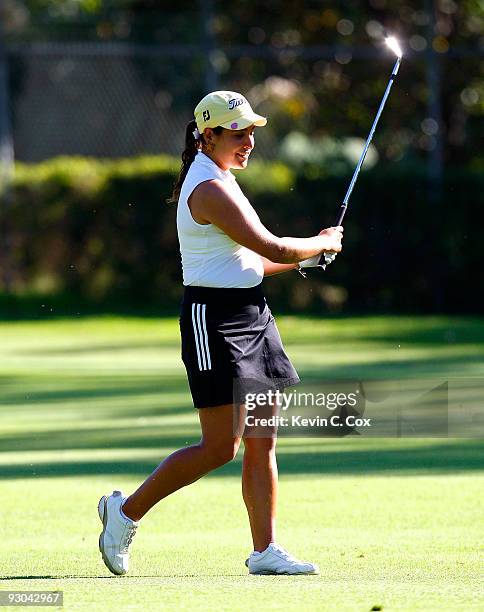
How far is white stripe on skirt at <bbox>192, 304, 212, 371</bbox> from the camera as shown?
6.27m

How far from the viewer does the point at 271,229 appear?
65.2 ft

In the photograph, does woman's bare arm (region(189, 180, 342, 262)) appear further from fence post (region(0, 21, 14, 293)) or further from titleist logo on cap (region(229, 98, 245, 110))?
fence post (region(0, 21, 14, 293))

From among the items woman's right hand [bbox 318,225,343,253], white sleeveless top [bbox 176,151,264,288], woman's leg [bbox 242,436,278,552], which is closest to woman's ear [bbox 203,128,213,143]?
white sleeveless top [bbox 176,151,264,288]

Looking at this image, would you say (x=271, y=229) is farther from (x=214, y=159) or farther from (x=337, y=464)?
Result: (x=214, y=159)

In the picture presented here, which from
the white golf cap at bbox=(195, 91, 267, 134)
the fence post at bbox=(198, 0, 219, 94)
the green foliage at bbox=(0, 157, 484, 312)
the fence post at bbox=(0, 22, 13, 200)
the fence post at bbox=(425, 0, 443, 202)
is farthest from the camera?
the fence post at bbox=(0, 22, 13, 200)

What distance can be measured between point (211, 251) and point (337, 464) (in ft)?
10.4

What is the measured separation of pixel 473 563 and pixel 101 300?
14745mm

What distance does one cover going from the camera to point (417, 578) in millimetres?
5973

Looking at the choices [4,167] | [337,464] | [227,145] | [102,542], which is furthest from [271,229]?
[102,542]

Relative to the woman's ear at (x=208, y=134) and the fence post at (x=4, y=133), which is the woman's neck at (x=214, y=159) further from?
the fence post at (x=4, y=133)

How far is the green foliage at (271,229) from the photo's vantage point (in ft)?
64.6

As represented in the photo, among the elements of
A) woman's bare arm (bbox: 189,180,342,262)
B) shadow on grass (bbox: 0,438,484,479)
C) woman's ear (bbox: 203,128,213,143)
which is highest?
woman's ear (bbox: 203,128,213,143)

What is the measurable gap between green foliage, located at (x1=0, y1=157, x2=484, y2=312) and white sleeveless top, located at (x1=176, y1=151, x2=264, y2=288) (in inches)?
523

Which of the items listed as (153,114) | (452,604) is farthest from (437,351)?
(452,604)
